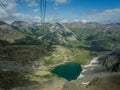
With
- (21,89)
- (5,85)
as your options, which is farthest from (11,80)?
(21,89)

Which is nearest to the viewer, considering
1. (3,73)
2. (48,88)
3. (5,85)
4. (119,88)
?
(119,88)

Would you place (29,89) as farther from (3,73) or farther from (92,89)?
(3,73)

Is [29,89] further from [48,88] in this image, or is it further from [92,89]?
[92,89]

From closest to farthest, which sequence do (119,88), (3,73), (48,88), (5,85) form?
(119,88) → (48,88) → (5,85) → (3,73)

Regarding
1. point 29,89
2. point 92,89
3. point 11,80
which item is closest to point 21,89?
point 29,89

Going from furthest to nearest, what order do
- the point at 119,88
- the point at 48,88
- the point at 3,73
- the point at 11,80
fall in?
the point at 3,73, the point at 11,80, the point at 48,88, the point at 119,88

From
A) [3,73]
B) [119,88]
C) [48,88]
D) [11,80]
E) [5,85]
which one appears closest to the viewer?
[119,88]

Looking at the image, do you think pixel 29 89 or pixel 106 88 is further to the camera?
pixel 29 89

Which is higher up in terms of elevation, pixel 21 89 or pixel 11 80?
pixel 21 89

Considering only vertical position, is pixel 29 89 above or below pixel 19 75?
above
